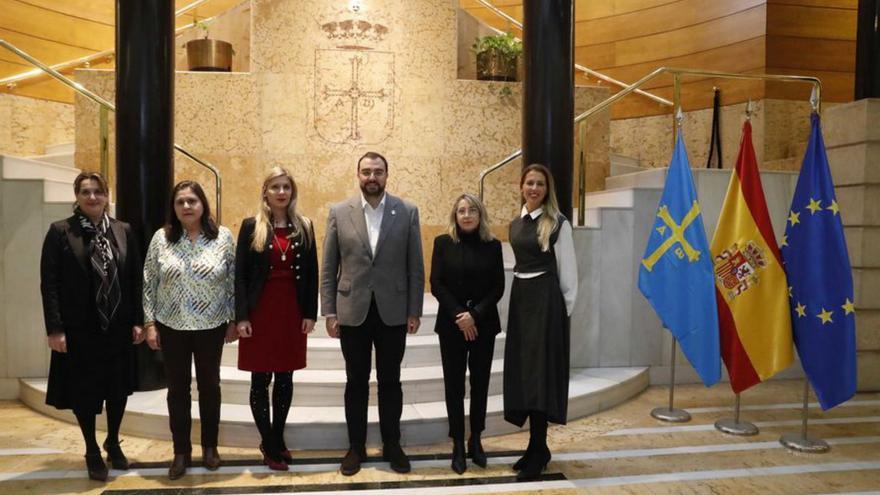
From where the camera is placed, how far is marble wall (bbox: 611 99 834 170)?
712 centimetres

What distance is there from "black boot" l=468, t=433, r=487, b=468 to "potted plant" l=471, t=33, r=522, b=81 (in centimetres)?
442

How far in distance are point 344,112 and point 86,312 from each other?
12.4 ft

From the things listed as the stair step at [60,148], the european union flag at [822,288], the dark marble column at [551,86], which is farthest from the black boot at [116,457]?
the stair step at [60,148]

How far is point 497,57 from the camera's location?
664 centimetres

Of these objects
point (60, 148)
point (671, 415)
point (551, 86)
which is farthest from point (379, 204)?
point (60, 148)

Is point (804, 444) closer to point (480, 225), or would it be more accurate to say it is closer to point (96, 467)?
point (480, 225)

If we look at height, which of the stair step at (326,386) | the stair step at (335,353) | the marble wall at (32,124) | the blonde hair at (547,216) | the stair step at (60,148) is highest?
the marble wall at (32,124)

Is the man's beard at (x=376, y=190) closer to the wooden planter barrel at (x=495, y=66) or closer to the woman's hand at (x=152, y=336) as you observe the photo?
the woman's hand at (x=152, y=336)

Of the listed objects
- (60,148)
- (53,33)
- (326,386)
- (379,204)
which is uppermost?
(53,33)

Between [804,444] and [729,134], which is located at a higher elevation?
[729,134]

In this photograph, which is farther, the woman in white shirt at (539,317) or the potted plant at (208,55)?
the potted plant at (208,55)

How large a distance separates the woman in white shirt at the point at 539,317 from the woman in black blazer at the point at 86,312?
2101 millimetres

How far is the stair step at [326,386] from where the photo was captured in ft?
12.9

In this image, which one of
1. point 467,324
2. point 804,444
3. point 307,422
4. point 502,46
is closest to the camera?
point 467,324
